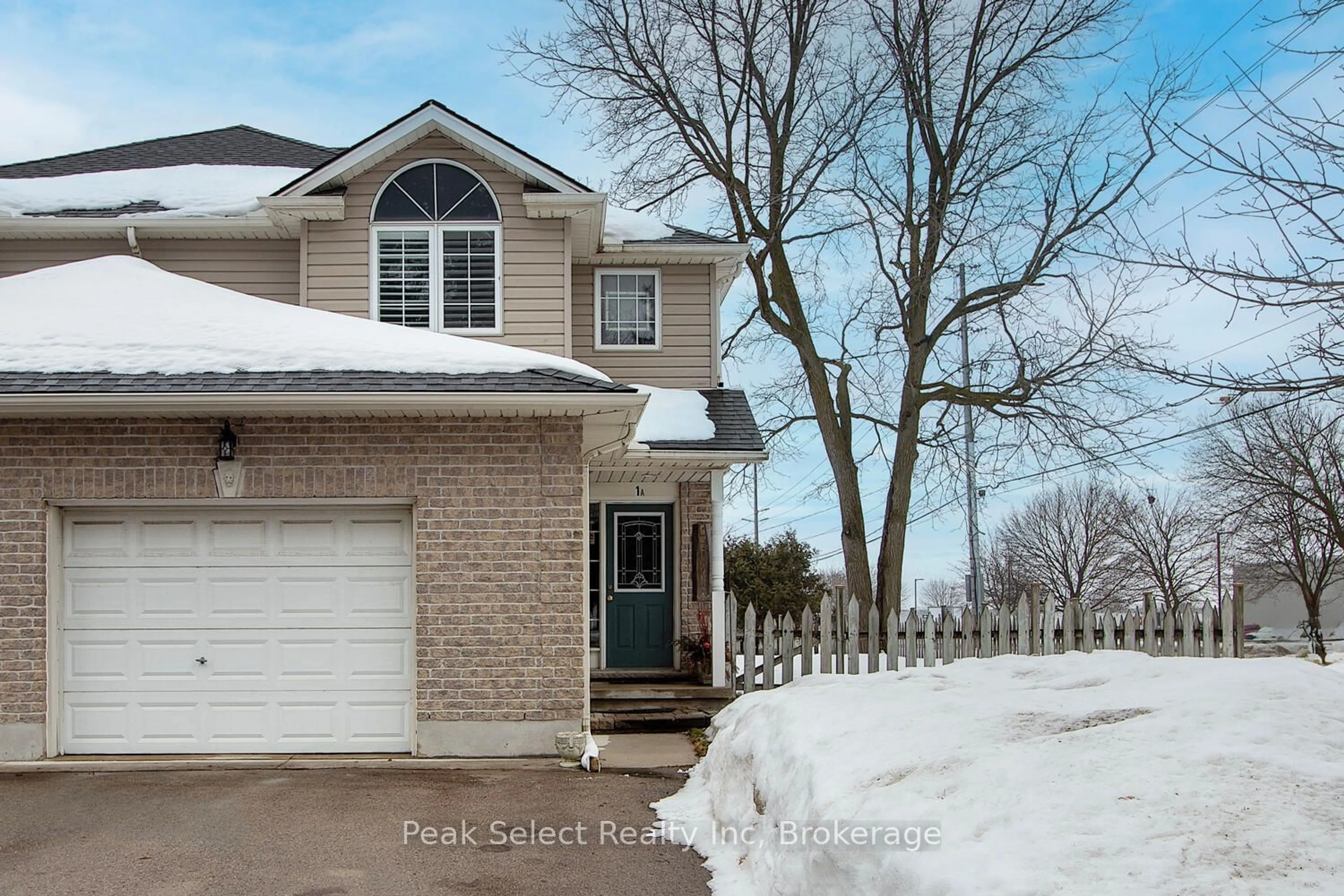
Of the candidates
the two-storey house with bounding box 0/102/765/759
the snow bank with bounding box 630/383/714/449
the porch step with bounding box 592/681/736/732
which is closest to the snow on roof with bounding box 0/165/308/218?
the two-storey house with bounding box 0/102/765/759

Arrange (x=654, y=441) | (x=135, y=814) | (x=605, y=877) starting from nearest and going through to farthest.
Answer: (x=605, y=877) < (x=135, y=814) < (x=654, y=441)

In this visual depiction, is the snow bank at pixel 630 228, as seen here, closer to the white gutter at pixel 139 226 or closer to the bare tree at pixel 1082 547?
the white gutter at pixel 139 226

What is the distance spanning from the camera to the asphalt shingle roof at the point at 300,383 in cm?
934

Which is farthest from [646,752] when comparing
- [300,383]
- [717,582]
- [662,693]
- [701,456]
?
[300,383]

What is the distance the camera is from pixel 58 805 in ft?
27.1

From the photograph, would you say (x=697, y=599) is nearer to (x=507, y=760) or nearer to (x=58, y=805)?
(x=507, y=760)

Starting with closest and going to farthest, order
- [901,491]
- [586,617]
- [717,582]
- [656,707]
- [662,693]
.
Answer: [586,617] → [656,707] → [662,693] → [717,582] → [901,491]

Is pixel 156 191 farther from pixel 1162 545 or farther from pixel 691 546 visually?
pixel 1162 545

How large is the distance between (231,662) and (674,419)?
6.23 metres

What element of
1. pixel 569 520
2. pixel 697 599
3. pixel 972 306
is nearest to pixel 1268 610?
pixel 972 306

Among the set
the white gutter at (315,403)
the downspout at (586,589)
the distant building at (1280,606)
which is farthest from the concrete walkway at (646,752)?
the distant building at (1280,606)

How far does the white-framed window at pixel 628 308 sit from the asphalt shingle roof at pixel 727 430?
1152mm

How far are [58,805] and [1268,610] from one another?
2242 inches

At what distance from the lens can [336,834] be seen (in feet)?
24.0
